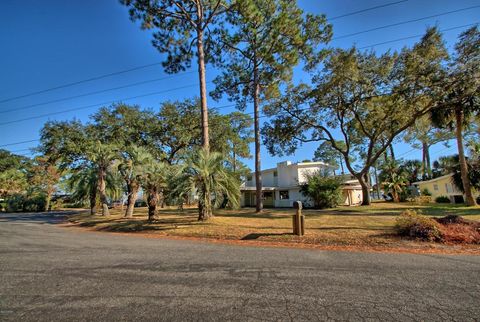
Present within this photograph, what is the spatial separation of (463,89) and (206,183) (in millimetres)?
18478

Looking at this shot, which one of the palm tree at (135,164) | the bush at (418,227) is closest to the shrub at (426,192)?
the bush at (418,227)

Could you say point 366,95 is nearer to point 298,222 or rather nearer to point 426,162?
point 298,222

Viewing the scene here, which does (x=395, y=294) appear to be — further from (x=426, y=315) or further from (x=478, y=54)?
(x=478, y=54)

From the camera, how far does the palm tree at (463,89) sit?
47.8 feet

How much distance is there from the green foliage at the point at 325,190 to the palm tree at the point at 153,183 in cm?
1472

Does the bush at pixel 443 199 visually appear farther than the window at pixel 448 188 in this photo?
Yes

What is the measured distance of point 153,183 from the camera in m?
13.9

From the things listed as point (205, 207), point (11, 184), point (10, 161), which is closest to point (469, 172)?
point (205, 207)

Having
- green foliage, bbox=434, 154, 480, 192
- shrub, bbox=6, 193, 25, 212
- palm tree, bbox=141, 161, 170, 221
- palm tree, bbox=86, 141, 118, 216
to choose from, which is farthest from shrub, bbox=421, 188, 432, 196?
shrub, bbox=6, 193, 25, 212

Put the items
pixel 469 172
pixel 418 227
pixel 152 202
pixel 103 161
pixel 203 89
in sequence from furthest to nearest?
1. pixel 469 172
2. pixel 103 161
3. pixel 203 89
4. pixel 152 202
5. pixel 418 227

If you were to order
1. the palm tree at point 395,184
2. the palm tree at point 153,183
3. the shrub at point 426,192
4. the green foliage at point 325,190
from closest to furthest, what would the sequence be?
the palm tree at point 153,183
the green foliage at point 325,190
the palm tree at point 395,184
the shrub at point 426,192

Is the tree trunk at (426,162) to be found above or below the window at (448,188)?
above

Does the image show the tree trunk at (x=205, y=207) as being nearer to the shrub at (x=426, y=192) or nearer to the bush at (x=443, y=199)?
the bush at (x=443, y=199)

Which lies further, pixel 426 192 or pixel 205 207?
pixel 426 192
